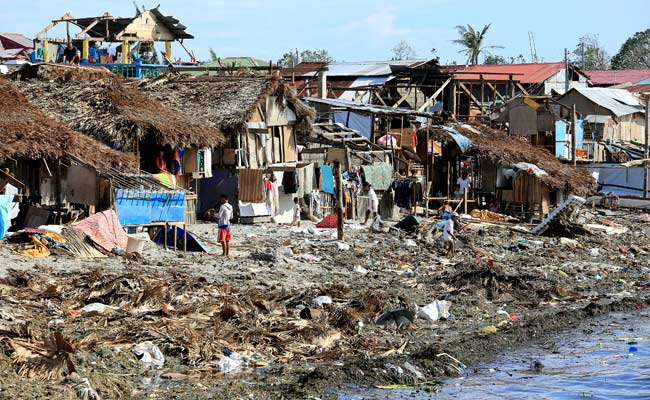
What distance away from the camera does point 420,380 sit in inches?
448

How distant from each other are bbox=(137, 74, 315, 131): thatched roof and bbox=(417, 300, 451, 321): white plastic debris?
10.3 metres

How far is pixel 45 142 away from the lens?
1877 cm

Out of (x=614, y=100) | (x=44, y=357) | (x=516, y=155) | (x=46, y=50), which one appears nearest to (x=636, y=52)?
(x=614, y=100)

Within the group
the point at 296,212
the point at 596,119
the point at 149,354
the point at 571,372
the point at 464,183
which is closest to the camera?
the point at 149,354

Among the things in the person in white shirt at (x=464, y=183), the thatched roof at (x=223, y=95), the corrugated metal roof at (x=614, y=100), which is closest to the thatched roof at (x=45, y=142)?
the thatched roof at (x=223, y=95)

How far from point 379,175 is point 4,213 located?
13277 millimetres

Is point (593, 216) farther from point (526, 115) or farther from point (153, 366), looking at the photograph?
point (153, 366)

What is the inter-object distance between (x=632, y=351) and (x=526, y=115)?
22.9 m

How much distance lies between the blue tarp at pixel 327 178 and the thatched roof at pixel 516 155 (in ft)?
15.0

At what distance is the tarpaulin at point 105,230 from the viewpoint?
1708 cm

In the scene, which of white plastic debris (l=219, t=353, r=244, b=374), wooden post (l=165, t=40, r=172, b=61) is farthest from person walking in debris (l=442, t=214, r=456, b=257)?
wooden post (l=165, t=40, r=172, b=61)

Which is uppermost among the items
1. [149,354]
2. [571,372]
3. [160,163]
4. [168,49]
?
[168,49]

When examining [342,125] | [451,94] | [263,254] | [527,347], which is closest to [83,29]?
[342,125]

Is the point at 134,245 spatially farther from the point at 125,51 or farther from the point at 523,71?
the point at 523,71
